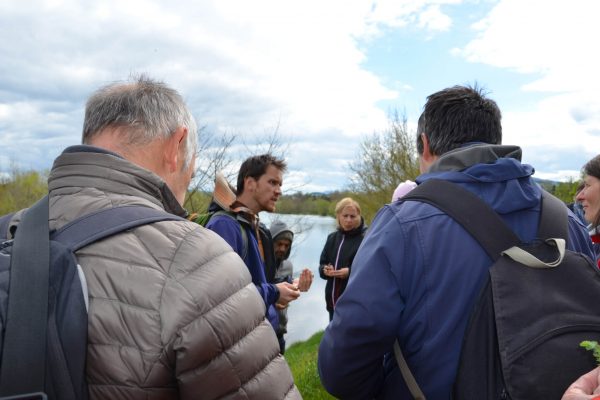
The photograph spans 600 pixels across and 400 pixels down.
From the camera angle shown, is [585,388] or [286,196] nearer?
[585,388]

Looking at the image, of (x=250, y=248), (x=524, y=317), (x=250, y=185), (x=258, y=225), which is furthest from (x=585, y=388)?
(x=250, y=185)

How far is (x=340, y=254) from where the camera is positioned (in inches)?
263

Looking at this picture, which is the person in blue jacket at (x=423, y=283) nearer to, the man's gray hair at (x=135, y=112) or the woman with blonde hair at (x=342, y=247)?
the man's gray hair at (x=135, y=112)

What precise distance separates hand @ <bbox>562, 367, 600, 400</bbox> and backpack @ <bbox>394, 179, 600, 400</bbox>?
0.56 feet

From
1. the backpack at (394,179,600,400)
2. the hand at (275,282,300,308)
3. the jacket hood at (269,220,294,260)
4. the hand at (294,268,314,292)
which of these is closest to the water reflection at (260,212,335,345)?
the jacket hood at (269,220,294,260)

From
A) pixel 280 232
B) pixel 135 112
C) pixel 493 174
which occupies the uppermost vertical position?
pixel 135 112

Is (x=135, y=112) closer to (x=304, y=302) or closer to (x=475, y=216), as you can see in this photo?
(x=475, y=216)

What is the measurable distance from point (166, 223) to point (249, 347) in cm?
39

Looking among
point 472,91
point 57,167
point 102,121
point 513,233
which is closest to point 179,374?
point 57,167

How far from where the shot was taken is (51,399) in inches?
43.7

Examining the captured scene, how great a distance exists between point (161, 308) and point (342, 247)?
562cm

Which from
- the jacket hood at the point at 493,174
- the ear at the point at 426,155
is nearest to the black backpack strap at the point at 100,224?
the jacket hood at the point at 493,174

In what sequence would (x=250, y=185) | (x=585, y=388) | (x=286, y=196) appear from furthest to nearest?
(x=286, y=196) < (x=250, y=185) < (x=585, y=388)

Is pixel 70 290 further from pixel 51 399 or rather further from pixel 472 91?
pixel 472 91
